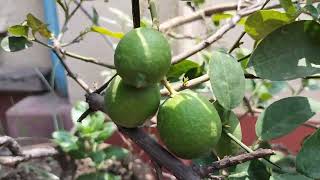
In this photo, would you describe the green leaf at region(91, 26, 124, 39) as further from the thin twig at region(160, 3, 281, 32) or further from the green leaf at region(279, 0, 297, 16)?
the green leaf at region(279, 0, 297, 16)

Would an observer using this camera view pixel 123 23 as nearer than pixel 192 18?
No

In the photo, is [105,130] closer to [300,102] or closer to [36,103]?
[36,103]

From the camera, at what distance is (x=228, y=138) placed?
1.81 ft

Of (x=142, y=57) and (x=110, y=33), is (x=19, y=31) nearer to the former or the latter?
(x=110, y=33)

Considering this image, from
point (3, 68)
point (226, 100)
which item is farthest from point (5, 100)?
point (226, 100)

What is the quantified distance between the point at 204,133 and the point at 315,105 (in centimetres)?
17

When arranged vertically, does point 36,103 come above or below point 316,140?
below

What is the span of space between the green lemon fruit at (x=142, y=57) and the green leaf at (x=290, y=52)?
11cm

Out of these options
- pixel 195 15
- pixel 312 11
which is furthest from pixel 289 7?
pixel 195 15

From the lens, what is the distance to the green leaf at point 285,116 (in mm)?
535

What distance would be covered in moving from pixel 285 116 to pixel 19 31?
1.42 feet

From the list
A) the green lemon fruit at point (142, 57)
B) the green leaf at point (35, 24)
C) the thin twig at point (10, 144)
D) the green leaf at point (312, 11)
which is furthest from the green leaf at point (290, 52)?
the thin twig at point (10, 144)

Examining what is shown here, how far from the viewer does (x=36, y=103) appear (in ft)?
5.66

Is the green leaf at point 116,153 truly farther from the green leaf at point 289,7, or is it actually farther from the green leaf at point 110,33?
the green leaf at point 289,7
